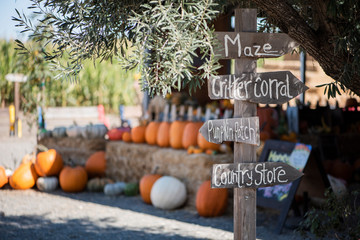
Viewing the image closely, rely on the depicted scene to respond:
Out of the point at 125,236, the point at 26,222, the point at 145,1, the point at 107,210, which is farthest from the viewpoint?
the point at 107,210

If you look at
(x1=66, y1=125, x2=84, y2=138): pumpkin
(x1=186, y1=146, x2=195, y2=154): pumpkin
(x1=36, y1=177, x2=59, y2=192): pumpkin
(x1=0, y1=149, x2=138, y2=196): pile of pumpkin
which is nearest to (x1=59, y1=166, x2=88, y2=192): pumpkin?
(x1=0, y1=149, x2=138, y2=196): pile of pumpkin

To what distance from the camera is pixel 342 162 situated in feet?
21.3

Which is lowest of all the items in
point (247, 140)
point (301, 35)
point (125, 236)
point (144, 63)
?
point (125, 236)

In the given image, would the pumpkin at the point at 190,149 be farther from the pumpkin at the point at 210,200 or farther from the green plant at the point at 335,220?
the green plant at the point at 335,220

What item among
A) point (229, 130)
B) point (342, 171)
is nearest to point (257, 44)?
point (229, 130)

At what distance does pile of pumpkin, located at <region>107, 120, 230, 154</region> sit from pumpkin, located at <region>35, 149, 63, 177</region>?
1.14 metres

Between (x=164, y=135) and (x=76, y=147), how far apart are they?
2107mm

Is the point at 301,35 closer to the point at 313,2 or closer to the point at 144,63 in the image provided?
the point at 313,2

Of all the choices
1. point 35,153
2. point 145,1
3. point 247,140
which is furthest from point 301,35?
point 35,153

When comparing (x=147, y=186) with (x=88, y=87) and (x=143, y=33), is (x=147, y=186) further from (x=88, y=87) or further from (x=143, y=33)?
(x=88, y=87)

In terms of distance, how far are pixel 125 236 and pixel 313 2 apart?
3.08 m

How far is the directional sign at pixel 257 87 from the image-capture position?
2.72m

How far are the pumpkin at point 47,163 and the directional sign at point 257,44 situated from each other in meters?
4.83

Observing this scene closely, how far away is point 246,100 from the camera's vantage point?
2.78 metres
